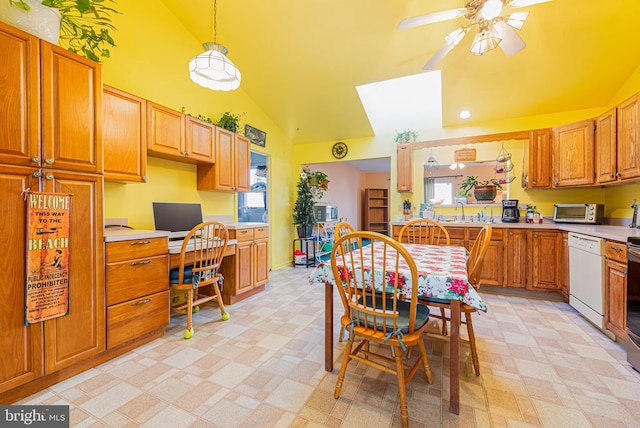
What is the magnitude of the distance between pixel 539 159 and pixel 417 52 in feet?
7.04

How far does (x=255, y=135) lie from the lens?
416 cm

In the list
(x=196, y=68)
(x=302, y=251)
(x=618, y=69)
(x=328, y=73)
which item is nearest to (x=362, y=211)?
(x=302, y=251)

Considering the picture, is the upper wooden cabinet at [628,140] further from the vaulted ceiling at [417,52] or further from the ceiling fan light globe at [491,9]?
the ceiling fan light globe at [491,9]

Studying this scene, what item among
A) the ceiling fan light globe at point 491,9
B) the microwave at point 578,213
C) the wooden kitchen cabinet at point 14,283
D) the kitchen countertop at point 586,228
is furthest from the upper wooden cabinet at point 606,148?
the wooden kitchen cabinet at point 14,283

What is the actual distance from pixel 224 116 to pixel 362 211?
6310 millimetres

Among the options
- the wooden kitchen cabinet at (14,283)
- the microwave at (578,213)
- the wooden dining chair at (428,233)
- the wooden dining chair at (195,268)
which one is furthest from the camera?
the microwave at (578,213)

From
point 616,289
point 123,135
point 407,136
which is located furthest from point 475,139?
point 123,135

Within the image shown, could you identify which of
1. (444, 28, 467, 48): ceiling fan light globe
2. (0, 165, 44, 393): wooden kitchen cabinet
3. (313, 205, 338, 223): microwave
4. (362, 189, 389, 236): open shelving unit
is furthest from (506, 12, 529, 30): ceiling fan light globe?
(362, 189, 389, 236): open shelving unit

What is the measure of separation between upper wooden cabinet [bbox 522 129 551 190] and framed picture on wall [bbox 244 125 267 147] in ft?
12.7

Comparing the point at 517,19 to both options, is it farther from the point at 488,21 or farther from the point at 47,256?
the point at 47,256

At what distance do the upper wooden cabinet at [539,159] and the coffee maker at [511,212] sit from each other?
0.31 metres

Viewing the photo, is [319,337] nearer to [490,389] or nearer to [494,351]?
[490,389]

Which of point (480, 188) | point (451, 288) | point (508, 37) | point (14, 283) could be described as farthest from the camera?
point (480, 188)

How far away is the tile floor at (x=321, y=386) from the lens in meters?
1.37
